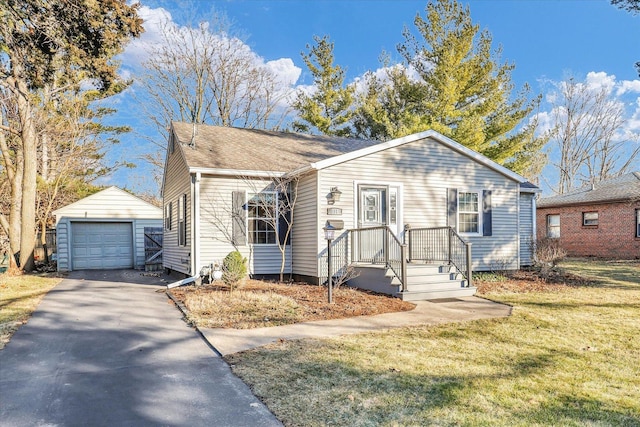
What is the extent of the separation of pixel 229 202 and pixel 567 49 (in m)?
37.8

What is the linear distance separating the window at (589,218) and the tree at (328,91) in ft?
46.6

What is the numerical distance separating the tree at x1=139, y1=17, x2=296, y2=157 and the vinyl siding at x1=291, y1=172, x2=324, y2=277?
53.8ft

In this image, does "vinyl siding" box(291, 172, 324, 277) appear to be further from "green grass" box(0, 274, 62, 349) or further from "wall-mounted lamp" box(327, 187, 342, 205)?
"green grass" box(0, 274, 62, 349)

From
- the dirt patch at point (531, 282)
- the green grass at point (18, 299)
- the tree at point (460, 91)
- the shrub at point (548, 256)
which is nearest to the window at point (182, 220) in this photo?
the green grass at point (18, 299)

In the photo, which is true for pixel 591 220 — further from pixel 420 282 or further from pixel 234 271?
pixel 234 271

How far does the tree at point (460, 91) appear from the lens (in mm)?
21484

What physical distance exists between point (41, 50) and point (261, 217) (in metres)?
8.44

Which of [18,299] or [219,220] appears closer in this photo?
[18,299]

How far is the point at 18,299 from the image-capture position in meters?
8.90

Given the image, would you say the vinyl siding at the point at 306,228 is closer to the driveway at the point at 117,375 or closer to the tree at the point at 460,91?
the driveway at the point at 117,375

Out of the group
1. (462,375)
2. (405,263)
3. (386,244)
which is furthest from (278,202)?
(462,375)

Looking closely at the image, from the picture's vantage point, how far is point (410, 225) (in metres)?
11.5

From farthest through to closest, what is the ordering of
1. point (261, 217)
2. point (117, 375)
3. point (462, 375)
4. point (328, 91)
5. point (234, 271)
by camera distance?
point (328, 91) < point (261, 217) < point (234, 271) < point (117, 375) < point (462, 375)

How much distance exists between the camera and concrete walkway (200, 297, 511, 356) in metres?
5.82
